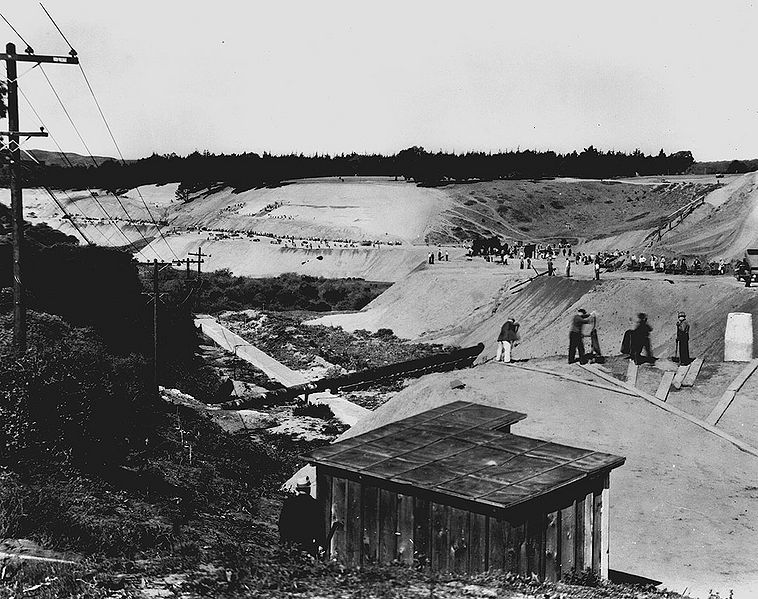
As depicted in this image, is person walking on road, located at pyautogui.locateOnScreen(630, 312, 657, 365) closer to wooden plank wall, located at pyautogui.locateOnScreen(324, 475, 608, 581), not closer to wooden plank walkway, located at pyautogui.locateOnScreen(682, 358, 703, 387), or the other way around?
wooden plank walkway, located at pyautogui.locateOnScreen(682, 358, 703, 387)

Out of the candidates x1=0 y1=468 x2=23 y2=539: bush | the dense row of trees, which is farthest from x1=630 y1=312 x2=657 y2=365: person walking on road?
the dense row of trees

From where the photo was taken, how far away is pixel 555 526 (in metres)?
10.9

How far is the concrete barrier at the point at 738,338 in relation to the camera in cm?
2561

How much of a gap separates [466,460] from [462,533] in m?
1.35

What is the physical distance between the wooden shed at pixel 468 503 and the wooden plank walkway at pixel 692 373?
12214 mm

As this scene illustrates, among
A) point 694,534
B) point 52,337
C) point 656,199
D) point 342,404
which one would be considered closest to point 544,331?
point 342,404

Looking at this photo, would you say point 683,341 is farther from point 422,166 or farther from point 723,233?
point 422,166

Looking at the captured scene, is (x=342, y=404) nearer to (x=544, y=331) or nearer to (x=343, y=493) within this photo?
(x=544, y=331)

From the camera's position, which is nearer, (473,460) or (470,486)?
(470,486)

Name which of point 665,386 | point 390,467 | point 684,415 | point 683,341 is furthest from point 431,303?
point 390,467

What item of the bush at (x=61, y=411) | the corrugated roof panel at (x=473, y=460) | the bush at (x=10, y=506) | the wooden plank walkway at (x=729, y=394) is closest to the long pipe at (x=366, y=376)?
the bush at (x=61, y=411)

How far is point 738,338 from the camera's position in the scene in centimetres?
2584

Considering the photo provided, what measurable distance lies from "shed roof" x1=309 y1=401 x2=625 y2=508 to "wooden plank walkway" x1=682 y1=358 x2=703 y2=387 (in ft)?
37.1

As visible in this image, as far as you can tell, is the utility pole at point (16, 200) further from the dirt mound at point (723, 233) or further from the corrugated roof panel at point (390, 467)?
the dirt mound at point (723, 233)
